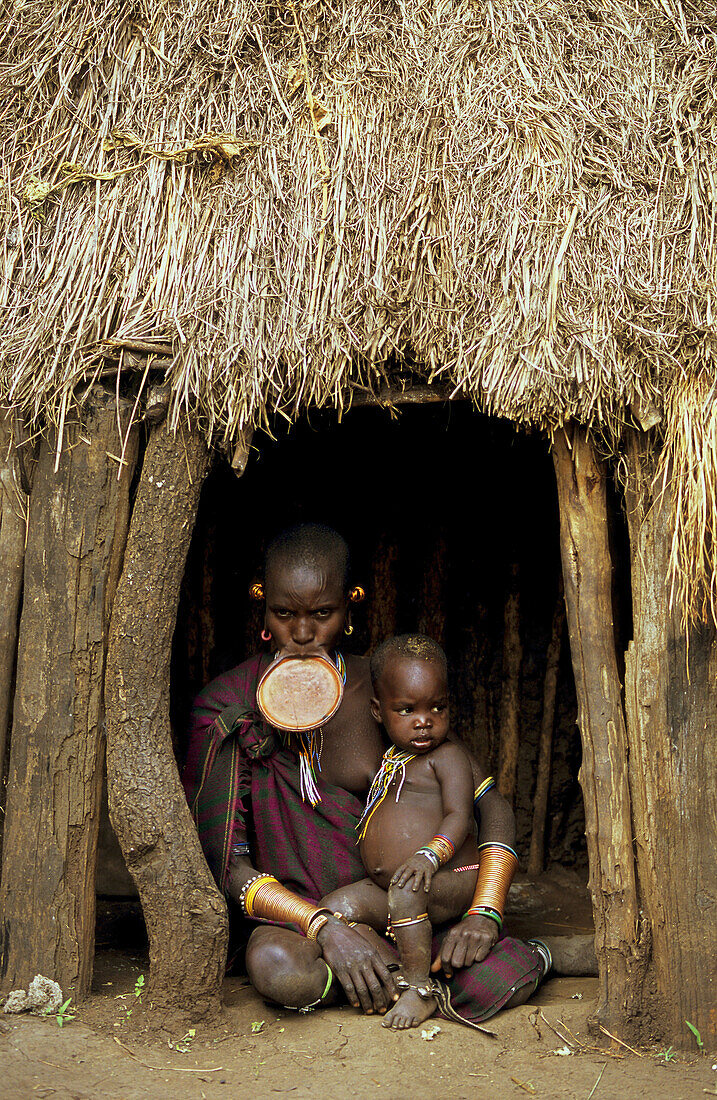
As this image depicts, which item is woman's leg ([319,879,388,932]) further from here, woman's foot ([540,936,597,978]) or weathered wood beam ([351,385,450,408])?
weathered wood beam ([351,385,450,408])

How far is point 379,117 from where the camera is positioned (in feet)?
11.4

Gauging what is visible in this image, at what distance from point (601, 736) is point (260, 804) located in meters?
1.40

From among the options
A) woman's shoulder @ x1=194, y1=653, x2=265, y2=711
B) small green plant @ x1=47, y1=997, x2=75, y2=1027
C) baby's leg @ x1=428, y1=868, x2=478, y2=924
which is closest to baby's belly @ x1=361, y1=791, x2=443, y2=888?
baby's leg @ x1=428, y1=868, x2=478, y2=924

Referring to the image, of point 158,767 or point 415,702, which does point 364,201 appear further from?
point 158,767

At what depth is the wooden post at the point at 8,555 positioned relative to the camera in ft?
11.5

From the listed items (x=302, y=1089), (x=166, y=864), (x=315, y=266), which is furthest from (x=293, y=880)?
(x=315, y=266)

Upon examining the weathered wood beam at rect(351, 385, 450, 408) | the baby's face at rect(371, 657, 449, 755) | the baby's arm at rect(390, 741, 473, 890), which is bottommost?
the baby's arm at rect(390, 741, 473, 890)

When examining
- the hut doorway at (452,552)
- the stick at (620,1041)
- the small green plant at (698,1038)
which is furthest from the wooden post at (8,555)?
the small green plant at (698,1038)

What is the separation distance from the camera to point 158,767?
3436 millimetres

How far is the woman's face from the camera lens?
3.90m

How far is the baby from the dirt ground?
31 cm

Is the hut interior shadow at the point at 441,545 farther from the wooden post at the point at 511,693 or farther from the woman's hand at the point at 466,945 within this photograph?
the woman's hand at the point at 466,945

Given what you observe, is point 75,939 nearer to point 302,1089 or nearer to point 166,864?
point 166,864

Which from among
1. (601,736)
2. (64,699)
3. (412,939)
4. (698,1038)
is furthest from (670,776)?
(64,699)
